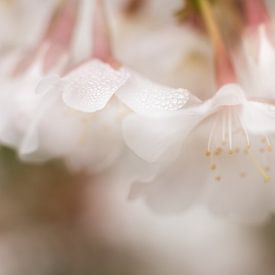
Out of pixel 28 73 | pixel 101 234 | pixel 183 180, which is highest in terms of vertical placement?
pixel 28 73

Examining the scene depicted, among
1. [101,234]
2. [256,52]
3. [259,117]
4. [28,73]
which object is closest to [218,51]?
[256,52]

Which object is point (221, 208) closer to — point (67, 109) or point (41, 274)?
point (67, 109)

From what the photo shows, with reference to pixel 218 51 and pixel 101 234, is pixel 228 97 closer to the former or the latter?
pixel 218 51

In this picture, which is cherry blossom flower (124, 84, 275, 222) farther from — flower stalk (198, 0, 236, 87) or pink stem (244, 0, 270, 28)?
pink stem (244, 0, 270, 28)

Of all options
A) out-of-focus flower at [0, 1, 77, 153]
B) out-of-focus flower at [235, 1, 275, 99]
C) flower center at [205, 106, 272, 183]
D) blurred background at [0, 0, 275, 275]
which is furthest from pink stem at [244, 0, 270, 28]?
blurred background at [0, 0, 275, 275]

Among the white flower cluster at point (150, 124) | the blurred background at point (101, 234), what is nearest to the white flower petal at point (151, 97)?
the white flower cluster at point (150, 124)

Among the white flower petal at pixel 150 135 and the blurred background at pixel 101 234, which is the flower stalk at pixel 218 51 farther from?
the blurred background at pixel 101 234
